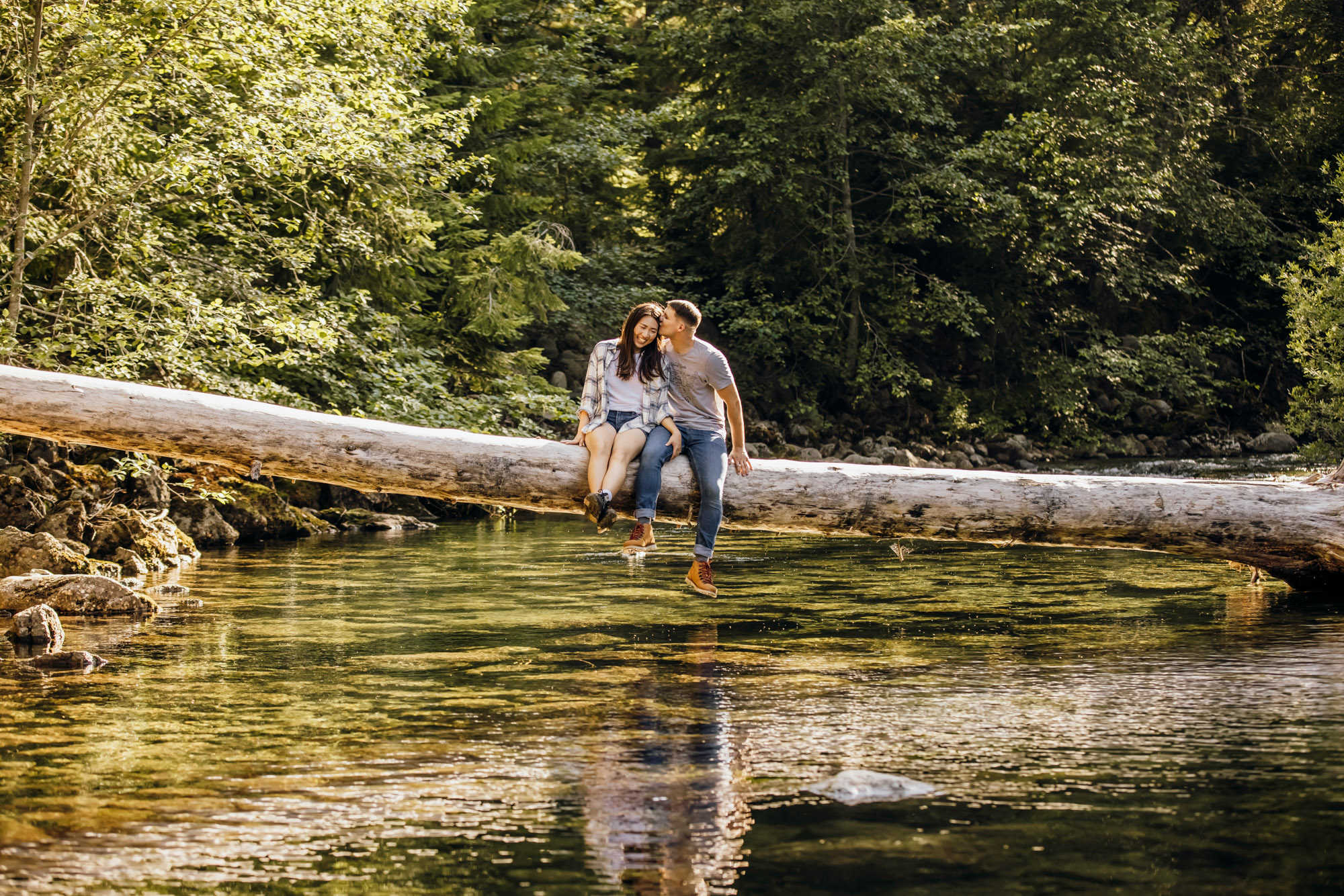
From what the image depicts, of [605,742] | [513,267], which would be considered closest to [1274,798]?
[605,742]

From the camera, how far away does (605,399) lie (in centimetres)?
845

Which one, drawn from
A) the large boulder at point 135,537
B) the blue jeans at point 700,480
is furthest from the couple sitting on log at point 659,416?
the large boulder at point 135,537

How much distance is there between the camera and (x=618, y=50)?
33.4 m

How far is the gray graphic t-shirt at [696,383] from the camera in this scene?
837cm

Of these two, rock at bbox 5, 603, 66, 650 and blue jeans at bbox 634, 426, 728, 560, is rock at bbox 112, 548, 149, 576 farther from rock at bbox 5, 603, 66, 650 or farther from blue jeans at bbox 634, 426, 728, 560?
blue jeans at bbox 634, 426, 728, 560

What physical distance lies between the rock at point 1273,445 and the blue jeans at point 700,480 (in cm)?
→ 2459

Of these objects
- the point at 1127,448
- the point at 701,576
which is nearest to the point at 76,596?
the point at 701,576

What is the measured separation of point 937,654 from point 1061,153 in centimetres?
2448

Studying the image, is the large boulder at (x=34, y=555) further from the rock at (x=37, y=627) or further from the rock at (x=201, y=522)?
the rock at (x=201, y=522)

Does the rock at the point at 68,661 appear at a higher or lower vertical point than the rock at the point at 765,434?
lower

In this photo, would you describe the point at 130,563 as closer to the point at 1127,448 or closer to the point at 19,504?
the point at 19,504

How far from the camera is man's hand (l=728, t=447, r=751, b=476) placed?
325 inches

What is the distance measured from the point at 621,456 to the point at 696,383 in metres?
0.74

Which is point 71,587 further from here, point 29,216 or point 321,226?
point 321,226
